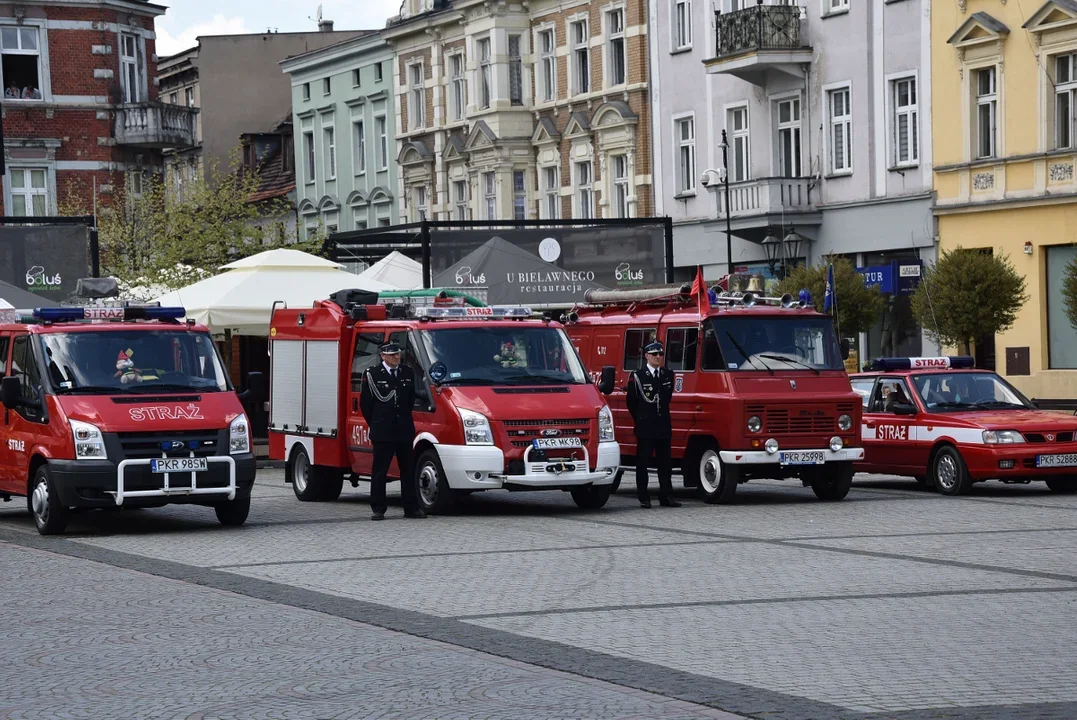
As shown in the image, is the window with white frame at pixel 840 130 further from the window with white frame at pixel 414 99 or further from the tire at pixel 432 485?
the tire at pixel 432 485

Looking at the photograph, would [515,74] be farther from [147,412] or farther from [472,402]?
[147,412]

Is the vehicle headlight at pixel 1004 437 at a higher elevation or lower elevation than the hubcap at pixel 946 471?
higher

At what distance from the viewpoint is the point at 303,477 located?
2280 centimetres

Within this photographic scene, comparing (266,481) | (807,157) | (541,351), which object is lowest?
(266,481)

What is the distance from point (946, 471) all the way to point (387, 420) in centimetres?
692

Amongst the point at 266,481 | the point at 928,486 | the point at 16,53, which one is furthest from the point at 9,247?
the point at 16,53

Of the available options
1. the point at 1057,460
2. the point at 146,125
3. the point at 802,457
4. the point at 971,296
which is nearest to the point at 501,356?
the point at 802,457

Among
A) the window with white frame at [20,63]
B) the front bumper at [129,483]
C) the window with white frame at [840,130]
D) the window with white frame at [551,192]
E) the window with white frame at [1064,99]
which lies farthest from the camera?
the window with white frame at [20,63]

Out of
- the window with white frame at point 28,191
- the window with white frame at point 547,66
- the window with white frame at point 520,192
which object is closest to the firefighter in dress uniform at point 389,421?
the window with white frame at point 547,66

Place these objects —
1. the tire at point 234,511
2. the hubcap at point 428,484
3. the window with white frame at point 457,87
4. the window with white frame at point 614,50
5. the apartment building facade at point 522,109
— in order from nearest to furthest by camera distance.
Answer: the tire at point 234,511, the hubcap at point 428,484, the apartment building facade at point 522,109, the window with white frame at point 614,50, the window with white frame at point 457,87

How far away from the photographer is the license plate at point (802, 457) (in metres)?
20.5

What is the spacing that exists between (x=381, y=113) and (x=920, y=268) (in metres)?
26.7

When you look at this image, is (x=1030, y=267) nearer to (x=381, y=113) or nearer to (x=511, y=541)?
(x=511, y=541)

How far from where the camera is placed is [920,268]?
132 feet
